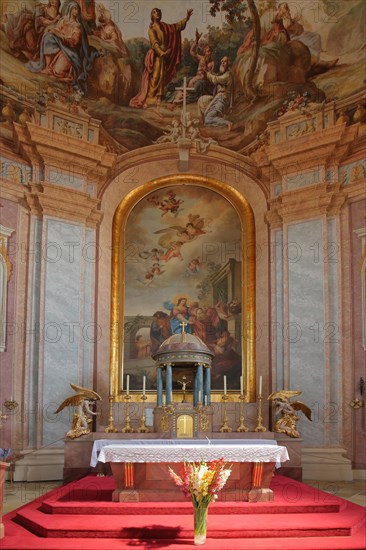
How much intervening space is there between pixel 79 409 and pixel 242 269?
4622mm

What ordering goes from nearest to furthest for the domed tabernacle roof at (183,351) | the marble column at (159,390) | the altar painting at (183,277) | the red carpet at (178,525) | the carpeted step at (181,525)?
the red carpet at (178,525)
the carpeted step at (181,525)
the domed tabernacle roof at (183,351)
the marble column at (159,390)
the altar painting at (183,277)

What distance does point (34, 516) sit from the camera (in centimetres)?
888

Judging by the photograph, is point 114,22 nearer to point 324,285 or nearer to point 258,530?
point 324,285

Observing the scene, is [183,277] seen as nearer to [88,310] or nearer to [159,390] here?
[88,310]

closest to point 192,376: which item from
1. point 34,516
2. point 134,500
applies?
point 134,500

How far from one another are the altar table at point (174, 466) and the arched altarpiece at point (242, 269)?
4379mm

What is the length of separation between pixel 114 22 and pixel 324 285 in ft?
22.3

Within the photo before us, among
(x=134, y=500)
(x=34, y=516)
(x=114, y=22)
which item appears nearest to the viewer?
(x=34, y=516)

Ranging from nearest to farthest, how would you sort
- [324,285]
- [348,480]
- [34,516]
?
1. [34,516]
2. [348,480]
3. [324,285]

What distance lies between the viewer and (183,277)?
49.9ft

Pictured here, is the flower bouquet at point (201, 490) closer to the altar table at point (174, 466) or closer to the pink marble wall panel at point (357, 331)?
the altar table at point (174, 466)

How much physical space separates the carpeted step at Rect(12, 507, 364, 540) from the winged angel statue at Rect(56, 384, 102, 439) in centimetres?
340

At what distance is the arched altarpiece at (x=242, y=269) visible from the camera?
1465 centimetres

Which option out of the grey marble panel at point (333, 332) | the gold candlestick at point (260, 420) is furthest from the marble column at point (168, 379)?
the grey marble panel at point (333, 332)
